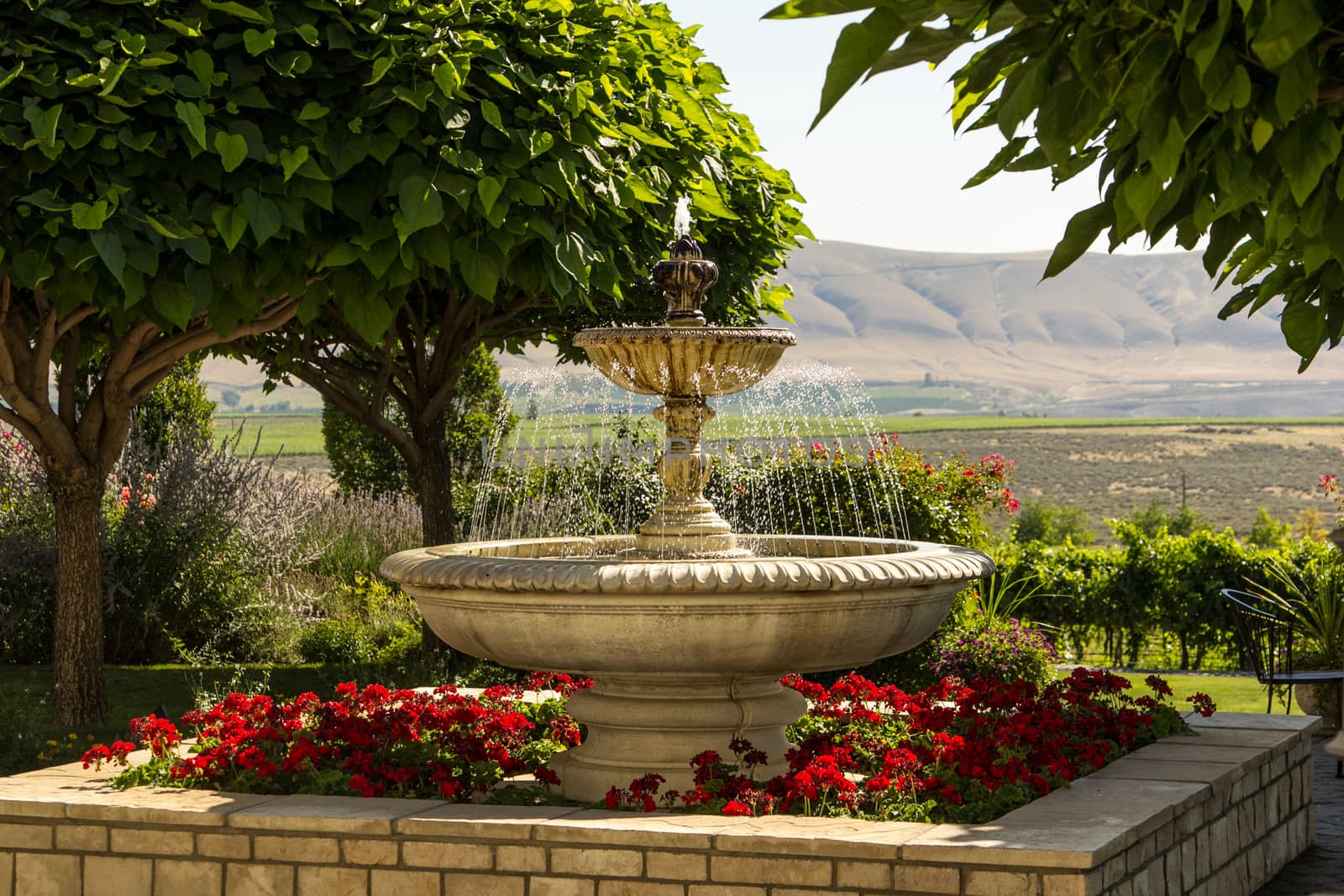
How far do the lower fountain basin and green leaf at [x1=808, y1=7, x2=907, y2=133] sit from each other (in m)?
3.23

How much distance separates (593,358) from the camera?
6859 mm

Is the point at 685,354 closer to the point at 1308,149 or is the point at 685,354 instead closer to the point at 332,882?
the point at 332,882

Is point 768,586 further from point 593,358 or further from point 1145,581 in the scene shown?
point 1145,581

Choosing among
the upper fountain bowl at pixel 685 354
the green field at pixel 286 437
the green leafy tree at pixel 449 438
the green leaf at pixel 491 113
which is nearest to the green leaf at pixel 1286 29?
the upper fountain bowl at pixel 685 354

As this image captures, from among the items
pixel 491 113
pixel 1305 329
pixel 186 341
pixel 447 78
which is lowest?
pixel 1305 329

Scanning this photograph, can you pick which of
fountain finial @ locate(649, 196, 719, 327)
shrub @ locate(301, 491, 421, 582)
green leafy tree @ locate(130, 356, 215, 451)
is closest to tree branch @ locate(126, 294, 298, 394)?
fountain finial @ locate(649, 196, 719, 327)

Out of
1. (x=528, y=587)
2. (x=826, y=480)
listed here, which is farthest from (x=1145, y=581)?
(x=528, y=587)

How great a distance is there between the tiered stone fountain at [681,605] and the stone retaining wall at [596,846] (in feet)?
2.31

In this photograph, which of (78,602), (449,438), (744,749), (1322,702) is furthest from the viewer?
(449,438)

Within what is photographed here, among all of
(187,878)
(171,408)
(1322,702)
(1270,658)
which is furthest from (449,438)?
(187,878)

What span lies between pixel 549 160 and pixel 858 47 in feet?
15.2

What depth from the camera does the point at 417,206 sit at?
623 centimetres

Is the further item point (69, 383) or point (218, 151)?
point (69, 383)

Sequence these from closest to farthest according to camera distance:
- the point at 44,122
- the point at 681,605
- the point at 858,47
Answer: the point at 858,47
the point at 681,605
the point at 44,122
